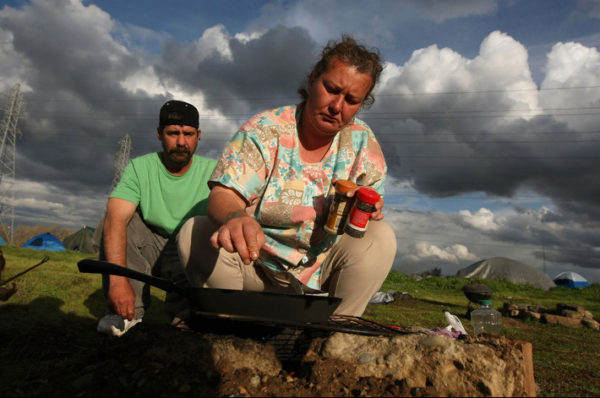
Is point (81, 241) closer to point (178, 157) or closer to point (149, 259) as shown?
point (149, 259)

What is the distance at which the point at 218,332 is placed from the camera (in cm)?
189

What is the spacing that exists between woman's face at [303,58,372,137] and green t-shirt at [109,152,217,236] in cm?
144

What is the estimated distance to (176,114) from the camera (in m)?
3.42

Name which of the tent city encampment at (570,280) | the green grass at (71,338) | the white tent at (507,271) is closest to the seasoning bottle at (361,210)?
the green grass at (71,338)

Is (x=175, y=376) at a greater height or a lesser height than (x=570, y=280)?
greater

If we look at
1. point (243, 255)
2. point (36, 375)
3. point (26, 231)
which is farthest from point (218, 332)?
point (26, 231)

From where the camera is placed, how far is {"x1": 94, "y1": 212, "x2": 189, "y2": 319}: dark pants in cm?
333

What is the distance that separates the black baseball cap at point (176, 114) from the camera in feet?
11.2

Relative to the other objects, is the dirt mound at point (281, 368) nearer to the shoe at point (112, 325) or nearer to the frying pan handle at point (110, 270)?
the frying pan handle at point (110, 270)

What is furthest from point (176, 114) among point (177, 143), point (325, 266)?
point (325, 266)

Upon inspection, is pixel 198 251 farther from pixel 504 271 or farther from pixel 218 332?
pixel 504 271

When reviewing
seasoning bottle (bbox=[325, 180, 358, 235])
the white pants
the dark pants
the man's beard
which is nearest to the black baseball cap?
the man's beard

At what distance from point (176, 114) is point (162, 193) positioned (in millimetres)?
638

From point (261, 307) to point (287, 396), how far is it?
39cm
